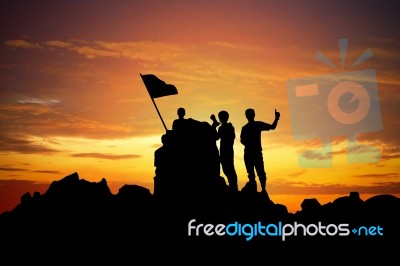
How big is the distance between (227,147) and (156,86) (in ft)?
16.8

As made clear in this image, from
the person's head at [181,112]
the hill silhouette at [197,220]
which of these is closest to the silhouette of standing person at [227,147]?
the hill silhouette at [197,220]

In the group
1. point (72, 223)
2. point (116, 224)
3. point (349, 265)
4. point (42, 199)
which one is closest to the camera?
point (349, 265)

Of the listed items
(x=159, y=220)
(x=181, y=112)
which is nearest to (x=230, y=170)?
(x=181, y=112)

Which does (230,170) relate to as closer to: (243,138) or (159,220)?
(243,138)

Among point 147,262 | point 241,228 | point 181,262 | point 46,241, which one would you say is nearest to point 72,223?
point 46,241

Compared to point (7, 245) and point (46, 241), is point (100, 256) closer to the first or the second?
point (46, 241)

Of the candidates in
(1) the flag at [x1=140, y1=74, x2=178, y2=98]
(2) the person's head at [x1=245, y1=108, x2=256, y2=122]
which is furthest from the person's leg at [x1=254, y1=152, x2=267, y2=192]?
(1) the flag at [x1=140, y1=74, x2=178, y2=98]

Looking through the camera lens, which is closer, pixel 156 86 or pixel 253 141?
pixel 253 141

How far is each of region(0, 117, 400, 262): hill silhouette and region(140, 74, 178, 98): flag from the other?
2.15 meters

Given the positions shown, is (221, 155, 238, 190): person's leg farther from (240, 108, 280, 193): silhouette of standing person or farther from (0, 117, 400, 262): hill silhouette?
(240, 108, 280, 193): silhouette of standing person

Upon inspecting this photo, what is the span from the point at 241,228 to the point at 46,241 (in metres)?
12.3

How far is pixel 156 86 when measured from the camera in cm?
2064

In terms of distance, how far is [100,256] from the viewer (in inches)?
796

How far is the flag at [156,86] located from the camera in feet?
67.3
